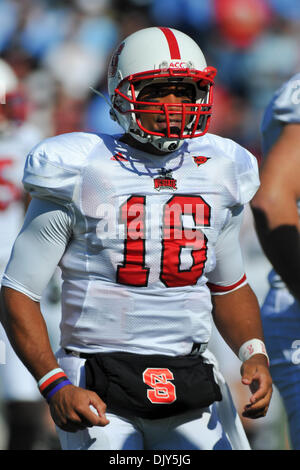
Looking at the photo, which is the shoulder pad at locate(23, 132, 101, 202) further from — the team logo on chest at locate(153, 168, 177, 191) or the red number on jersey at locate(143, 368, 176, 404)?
the red number on jersey at locate(143, 368, 176, 404)

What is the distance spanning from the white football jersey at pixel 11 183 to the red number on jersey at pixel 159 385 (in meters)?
2.83

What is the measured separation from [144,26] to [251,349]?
14.4ft

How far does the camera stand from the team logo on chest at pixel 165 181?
2154mm

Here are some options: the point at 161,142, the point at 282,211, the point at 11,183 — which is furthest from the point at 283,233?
the point at 11,183

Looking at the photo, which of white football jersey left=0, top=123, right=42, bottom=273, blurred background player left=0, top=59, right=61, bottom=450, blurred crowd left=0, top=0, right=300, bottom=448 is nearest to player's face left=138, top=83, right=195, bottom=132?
blurred background player left=0, top=59, right=61, bottom=450

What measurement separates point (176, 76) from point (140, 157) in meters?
0.24

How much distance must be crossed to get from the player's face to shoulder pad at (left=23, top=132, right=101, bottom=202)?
179 mm

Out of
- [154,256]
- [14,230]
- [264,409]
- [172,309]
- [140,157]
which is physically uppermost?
[140,157]

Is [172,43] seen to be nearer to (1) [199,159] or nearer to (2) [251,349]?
(1) [199,159]

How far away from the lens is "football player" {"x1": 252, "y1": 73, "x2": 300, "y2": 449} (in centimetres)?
257

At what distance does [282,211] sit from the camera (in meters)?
2.57

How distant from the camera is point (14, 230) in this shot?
16.0 ft
